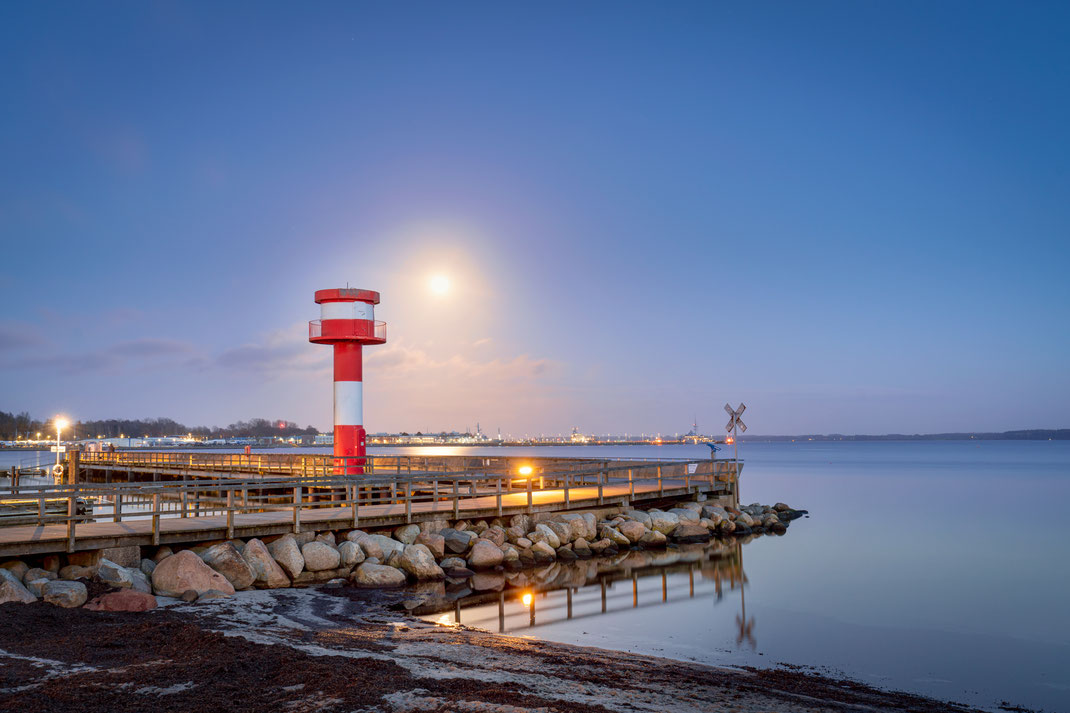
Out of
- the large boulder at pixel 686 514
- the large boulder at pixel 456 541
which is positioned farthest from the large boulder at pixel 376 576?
the large boulder at pixel 686 514

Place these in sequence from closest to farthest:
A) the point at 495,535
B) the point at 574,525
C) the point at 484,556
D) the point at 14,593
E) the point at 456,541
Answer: the point at 14,593 → the point at 484,556 → the point at 456,541 → the point at 495,535 → the point at 574,525

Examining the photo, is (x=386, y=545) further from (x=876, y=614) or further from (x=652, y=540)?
(x=876, y=614)

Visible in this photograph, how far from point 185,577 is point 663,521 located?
13588 mm

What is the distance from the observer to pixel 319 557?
14500 mm

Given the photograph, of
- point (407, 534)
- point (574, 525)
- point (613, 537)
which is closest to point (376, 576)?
point (407, 534)

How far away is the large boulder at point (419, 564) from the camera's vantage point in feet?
49.5

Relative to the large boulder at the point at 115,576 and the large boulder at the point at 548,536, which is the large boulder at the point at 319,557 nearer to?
the large boulder at the point at 115,576

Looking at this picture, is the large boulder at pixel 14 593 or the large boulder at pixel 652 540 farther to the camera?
the large boulder at pixel 652 540

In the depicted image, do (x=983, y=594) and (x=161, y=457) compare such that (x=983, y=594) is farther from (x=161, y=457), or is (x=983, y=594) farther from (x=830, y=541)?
(x=161, y=457)

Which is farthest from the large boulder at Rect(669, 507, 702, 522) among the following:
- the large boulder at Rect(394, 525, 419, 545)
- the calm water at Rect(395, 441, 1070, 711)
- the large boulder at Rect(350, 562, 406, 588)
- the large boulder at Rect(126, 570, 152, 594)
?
the large boulder at Rect(126, 570, 152, 594)

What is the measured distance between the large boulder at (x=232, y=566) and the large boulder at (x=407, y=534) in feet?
13.4

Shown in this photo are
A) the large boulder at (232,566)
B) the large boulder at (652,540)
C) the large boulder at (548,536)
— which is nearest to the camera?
the large boulder at (232,566)

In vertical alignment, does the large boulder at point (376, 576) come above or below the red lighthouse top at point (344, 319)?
below

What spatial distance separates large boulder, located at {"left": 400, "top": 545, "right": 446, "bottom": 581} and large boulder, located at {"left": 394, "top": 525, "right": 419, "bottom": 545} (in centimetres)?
127
